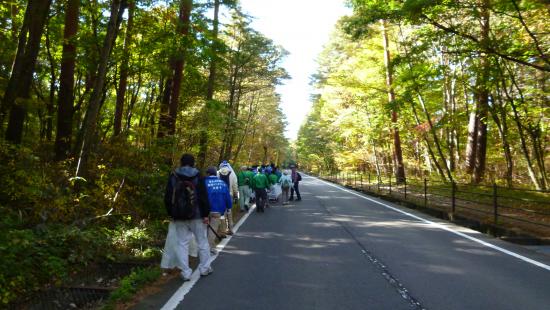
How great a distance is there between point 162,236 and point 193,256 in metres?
1.67

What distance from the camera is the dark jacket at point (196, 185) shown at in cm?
608

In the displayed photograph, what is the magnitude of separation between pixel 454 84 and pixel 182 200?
22.0m

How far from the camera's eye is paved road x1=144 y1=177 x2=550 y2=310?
5027 millimetres

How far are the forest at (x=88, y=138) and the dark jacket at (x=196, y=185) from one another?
1655 mm

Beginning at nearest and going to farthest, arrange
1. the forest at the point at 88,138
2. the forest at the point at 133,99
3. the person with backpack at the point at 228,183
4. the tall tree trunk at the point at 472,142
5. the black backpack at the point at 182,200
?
the black backpack at the point at 182,200 → the forest at the point at 88,138 → the forest at the point at 133,99 → the person with backpack at the point at 228,183 → the tall tree trunk at the point at 472,142

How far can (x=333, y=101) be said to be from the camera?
3988 centimetres

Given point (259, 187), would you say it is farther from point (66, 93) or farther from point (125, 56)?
point (66, 93)

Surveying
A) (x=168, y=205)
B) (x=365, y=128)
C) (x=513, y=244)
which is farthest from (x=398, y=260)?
Answer: (x=365, y=128)

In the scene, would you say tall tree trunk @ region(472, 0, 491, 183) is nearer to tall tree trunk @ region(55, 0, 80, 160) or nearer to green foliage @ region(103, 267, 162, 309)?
green foliage @ region(103, 267, 162, 309)

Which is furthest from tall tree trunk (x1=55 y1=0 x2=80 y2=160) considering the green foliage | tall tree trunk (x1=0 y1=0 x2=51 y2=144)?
the green foliage

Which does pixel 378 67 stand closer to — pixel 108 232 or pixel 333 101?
pixel 333 101

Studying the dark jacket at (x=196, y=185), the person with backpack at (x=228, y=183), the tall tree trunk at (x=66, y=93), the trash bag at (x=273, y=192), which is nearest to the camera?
the dark jacket at (x=196, y=185)

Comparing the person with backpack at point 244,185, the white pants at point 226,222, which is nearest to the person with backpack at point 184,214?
the white pants at point 226,222

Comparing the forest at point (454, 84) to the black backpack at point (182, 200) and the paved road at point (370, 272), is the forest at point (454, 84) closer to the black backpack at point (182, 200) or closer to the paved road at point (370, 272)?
the paved road at point (370, 272)
